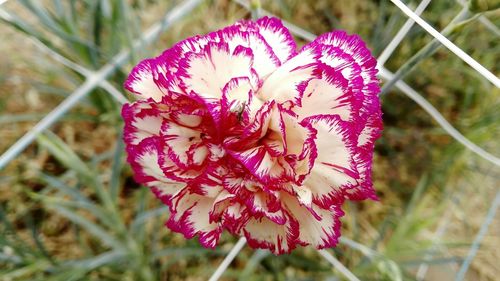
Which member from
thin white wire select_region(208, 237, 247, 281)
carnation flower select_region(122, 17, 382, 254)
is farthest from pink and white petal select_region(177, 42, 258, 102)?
thin white wire select_region(208, 237, 247, 281)

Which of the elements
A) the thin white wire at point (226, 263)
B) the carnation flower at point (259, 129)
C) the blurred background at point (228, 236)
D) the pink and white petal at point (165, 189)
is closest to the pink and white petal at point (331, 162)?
the carnation flower at point (259, 129)

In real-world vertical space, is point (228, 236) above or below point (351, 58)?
below

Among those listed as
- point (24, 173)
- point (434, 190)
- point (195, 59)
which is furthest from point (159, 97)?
point (434, 190)

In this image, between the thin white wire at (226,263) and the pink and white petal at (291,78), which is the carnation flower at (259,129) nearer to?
the pink and white petal at (291,78)

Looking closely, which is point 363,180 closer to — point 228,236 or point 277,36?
point 277,36

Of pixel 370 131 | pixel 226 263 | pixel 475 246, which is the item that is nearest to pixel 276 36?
pixel 370 131

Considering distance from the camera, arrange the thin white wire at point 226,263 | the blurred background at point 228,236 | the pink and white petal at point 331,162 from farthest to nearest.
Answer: the blurred background at point 228,236 < the thin white wire at point 226,263 < the pink and white petal at point 331,162
